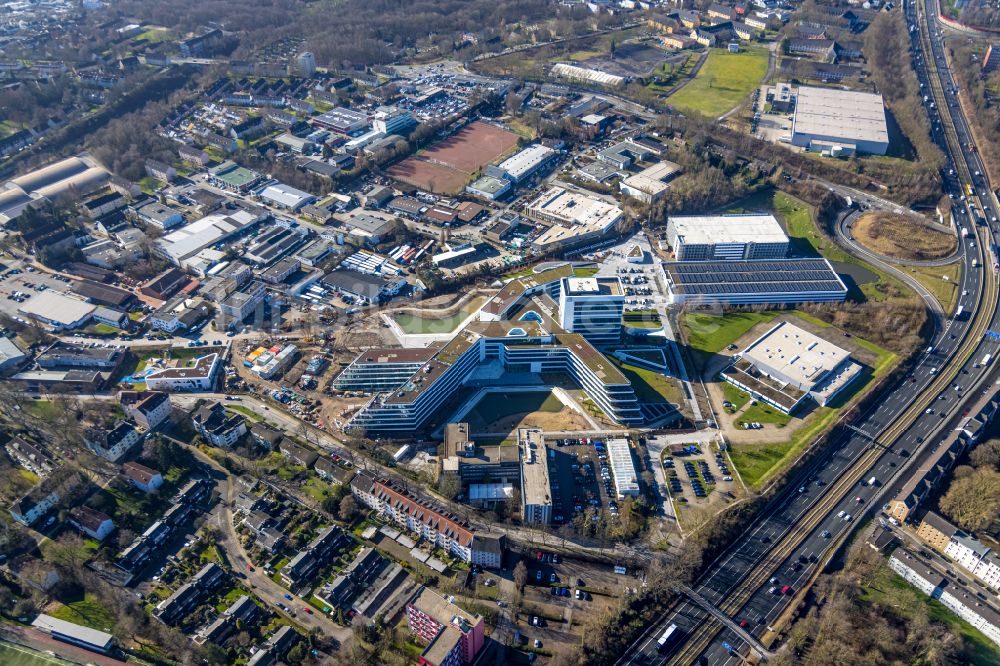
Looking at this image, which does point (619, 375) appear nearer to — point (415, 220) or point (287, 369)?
point (287, 369)

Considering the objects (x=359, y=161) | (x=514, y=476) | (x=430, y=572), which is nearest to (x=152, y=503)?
(x=430, y=572)

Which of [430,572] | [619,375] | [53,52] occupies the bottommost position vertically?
[430,572]

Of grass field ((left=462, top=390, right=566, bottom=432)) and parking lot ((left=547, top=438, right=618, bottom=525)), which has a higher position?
grass field ((left=462, top=390, right=566, bottom=432))

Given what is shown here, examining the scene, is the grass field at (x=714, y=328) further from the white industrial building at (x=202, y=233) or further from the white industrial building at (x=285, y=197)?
the white industrial building at (x=202, y=233)

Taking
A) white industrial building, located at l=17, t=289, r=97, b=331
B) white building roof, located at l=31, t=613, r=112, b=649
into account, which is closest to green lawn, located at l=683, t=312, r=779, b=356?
white building roof, located at l=31, t=613, r=112, b=649

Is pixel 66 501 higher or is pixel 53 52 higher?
pixel 53 52

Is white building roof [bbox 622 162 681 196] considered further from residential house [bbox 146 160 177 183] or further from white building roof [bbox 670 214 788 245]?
residential house [bbox 146 160 177 183]
